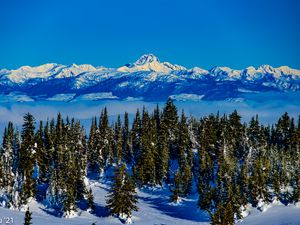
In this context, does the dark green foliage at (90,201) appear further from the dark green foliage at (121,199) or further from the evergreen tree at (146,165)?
the evergreen tree at (146,165)

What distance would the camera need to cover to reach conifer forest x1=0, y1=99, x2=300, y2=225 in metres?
131

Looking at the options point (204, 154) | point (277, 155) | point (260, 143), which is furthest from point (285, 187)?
point (260, 143)

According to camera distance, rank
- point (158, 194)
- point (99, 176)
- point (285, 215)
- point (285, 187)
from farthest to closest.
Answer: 1. point (99, 176)
2. point (158, 194)
3. point (285, 187)
4. point (285, 215)

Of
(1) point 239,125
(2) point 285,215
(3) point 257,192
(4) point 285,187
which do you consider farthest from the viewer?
(1) point 239,125

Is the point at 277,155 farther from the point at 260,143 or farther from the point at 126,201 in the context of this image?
the point at 126,201

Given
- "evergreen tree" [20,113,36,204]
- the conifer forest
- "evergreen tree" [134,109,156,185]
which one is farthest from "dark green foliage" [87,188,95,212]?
"evergreen tree" [134,109,156,185]

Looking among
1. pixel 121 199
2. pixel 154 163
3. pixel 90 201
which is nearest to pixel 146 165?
pixel 154 163

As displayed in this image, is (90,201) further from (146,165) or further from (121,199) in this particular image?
(146,165)

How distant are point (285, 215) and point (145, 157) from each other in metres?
50.8

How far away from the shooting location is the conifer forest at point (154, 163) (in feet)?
429

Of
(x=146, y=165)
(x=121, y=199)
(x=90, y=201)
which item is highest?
(x=146, y=165)

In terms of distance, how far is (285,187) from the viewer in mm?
139375

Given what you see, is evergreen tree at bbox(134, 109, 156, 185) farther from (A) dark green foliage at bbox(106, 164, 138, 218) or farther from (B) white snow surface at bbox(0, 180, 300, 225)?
(A) dark green foliage at bbox(106, 164, 138, 218)

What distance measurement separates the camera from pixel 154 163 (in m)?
161
